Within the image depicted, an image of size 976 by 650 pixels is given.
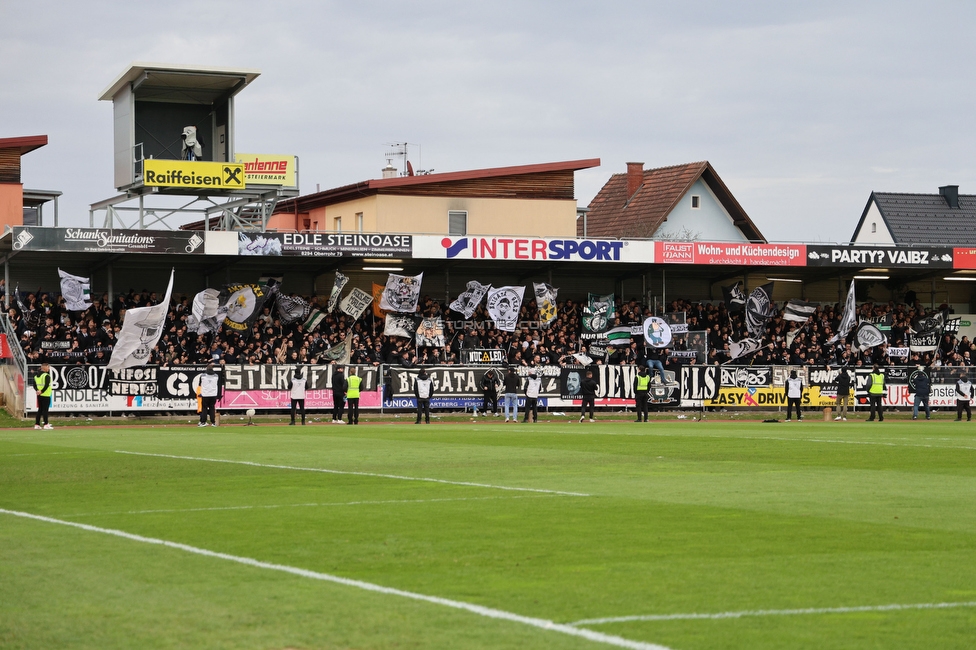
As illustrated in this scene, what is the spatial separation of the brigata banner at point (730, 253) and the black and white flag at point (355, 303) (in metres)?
11.0

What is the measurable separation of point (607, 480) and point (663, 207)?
170 feet

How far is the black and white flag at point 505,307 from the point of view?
44781mm

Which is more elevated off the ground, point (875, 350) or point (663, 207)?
point (663, 207)

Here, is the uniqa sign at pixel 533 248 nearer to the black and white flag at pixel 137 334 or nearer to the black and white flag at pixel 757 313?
the black and white flag at pixel 757 313

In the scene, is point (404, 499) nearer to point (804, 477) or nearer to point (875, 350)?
point (804, 477)

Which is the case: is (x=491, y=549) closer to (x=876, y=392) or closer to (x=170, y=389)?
(x=170, y=389)

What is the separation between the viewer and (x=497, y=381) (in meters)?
41.6

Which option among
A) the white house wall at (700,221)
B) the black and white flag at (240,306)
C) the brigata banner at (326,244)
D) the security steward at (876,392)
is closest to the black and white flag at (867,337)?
the security steward at (876,392)

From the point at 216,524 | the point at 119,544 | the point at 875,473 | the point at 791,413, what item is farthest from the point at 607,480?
the point at 791,413

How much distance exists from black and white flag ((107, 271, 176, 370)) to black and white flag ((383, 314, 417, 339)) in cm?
893

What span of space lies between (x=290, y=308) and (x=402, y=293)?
3.90m

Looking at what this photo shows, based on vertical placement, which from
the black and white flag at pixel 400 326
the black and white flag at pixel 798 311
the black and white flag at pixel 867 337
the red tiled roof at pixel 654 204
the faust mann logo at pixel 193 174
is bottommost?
the black and white flag at pixel 867 337

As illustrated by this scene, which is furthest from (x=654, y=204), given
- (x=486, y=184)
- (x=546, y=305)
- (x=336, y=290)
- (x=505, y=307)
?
(x=336, y=290)

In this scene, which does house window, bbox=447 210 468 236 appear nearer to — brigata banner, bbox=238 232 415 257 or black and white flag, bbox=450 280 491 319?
black and white flag, bbox=450 280 491 319
